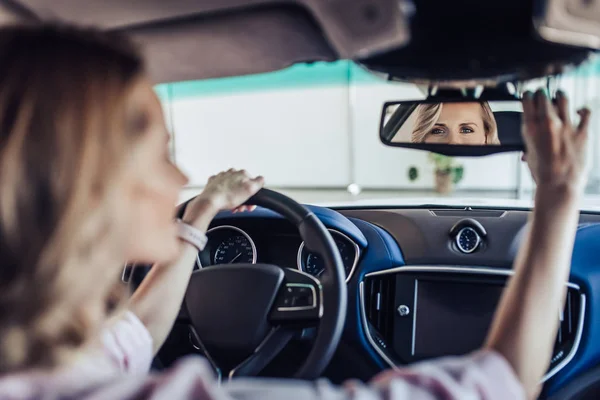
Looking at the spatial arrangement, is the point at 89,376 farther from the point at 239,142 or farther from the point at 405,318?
the point at 239,142

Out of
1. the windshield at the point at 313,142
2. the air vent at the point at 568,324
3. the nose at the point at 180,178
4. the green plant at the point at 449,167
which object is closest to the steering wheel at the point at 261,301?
the nose at the point at 180,178

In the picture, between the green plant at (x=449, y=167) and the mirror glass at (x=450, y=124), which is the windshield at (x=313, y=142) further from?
the mirror glass at (x=450, y=124)

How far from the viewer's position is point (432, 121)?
176 cm

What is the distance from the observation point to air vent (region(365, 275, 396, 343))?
206 cm

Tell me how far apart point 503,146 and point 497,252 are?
17.1 inches

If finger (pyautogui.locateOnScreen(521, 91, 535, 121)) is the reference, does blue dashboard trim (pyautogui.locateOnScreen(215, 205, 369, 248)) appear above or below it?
below

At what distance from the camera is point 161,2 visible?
121cm

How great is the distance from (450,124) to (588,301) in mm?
702

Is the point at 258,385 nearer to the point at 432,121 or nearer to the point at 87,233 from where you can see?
the point at 87,233

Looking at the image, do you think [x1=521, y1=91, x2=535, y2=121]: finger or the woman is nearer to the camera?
the woman

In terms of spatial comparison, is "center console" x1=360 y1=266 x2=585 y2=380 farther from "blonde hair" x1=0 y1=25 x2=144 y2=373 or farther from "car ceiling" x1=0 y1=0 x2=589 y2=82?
"blonde hair" x1=0 y1=25 x2=144 y2=373

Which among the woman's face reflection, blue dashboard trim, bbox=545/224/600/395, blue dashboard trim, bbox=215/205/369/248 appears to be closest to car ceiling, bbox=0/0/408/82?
the woman's face reflection

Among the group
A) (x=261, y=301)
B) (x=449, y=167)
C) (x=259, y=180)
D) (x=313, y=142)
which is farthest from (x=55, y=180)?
(x=313, y=142)

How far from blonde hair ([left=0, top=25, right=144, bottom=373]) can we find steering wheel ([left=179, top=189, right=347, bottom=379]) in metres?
0.77
